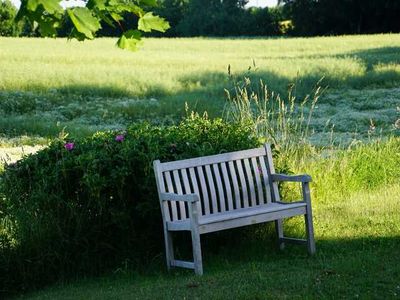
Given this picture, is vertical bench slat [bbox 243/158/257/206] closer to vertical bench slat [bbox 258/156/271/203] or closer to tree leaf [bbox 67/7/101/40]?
vertical bench slat [bbox 258/156/271/203]

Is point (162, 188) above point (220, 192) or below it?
above

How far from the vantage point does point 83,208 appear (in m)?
6.92

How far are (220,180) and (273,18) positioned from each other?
65425 mm

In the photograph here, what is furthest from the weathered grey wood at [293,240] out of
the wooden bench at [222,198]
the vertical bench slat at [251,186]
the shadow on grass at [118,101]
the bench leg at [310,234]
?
the shadow on grass at [118,101]

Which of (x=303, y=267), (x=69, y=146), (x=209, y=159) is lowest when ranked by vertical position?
(x=303, y=267)

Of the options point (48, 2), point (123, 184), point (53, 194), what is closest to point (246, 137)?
point (123, 184)

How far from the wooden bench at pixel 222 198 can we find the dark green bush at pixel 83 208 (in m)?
0.33

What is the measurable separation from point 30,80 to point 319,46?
20976 mm

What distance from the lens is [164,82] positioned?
69.3 feet

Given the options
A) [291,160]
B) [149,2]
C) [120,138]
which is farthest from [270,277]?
[291,160]

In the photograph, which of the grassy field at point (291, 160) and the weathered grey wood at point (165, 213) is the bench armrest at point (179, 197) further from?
the grassy field at point (291, 160)

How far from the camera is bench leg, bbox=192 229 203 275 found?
6047 mm

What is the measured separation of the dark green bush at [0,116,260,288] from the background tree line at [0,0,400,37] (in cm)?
4251

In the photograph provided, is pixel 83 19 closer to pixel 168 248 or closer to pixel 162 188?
pixel 162 188
